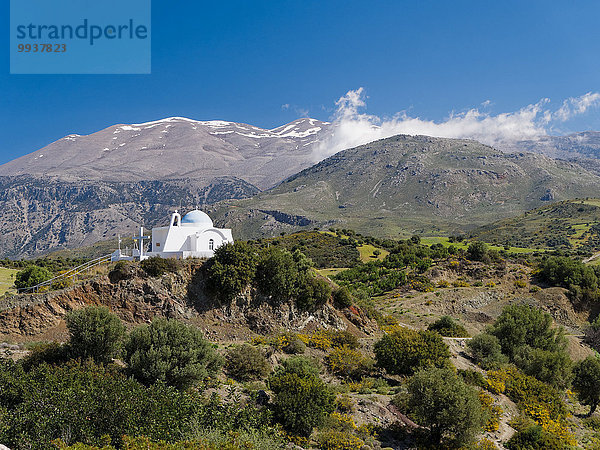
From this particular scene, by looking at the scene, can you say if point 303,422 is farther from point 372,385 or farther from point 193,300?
point 193,300

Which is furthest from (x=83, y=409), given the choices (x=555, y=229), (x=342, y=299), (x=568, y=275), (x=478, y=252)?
(x=555, y=229)

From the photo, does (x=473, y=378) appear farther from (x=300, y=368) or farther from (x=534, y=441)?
(x=300, y=368)

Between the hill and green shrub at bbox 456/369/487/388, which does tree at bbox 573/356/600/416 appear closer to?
green shrub at bbox 456/369/487/388

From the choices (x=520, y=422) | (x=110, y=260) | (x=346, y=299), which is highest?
(x=110, y=260)

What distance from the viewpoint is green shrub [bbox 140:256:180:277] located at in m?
27.7

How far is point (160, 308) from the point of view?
88.5ft

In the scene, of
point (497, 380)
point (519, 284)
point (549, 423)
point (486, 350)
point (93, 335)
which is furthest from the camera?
point (519, 284)

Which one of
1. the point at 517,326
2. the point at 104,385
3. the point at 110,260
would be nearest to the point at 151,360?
the point at 104,385

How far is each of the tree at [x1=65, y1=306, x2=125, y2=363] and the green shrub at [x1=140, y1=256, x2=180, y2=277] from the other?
305 inches

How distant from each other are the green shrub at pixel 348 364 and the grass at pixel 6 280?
2906cm

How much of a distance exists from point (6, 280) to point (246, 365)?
35.6m

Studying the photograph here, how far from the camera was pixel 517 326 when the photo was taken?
3500cm

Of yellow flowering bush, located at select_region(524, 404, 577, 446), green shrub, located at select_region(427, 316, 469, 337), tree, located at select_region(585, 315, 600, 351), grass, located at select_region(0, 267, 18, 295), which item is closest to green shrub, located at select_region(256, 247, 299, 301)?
green shrub, located at select_region(427, 316, 469, 337)

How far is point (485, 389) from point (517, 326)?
38.2ft
